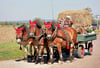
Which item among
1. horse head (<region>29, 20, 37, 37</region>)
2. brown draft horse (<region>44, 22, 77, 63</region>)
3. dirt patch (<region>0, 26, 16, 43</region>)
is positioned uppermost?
horse head (<region>29, 20, 37, 37</region>)

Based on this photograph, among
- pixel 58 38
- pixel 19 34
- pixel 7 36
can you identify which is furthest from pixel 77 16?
pixel 19 34

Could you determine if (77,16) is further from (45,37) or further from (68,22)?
(45,37)

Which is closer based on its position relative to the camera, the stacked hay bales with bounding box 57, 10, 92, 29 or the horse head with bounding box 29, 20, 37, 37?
the horse head with bounding box 29, 20, 37, 37

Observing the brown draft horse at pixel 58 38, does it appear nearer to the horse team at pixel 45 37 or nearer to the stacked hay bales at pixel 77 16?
the horse team at pixel 45 37

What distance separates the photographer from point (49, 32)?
9.71m

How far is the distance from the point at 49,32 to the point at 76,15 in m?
19.2

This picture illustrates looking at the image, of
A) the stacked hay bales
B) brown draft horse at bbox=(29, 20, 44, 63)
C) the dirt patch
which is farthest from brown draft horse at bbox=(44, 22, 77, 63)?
the stacked hay bales

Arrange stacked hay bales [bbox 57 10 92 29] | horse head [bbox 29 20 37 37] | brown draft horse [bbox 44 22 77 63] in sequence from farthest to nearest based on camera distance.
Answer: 1. stacked hay bales [bbox 57 10 92 29]
2. horse head [bbox 29 20 37 37]
3. brown draft horse [bbox 44 22 77 63]

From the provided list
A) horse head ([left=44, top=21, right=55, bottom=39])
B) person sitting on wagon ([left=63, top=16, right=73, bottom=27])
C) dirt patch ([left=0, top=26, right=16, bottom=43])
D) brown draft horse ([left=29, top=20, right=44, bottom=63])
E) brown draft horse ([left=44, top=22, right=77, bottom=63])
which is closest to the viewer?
horse head ([left=44, top=21, right=55, bottom=39])

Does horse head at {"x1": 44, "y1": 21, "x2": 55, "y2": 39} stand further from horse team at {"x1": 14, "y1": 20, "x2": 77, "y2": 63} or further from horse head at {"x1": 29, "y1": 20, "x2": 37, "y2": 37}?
horse head at {"x1": 29, "y1": 20, "x2": 37, "y2": 37}

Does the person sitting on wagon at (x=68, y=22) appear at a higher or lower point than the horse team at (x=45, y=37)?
higher

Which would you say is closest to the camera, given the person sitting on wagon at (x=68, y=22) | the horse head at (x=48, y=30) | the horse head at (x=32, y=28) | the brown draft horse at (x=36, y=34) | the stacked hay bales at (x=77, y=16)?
the horse head at (x=48, y=30)

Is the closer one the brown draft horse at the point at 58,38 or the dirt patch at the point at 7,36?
the brown draft horse at the point at 58,38

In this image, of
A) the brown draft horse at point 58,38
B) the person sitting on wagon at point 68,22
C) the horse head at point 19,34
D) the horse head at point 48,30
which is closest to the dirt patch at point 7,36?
the person sitting on wagon at point 68,22
